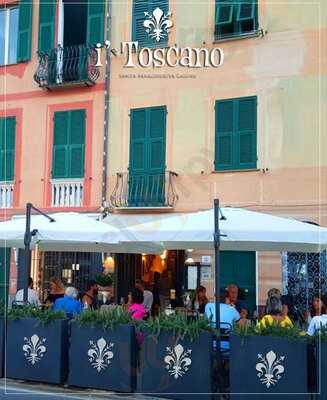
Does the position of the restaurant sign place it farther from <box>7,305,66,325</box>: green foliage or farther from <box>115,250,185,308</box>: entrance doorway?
<box>7,305,66,325</box>: green foliage

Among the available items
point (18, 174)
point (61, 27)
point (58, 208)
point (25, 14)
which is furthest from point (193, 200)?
point (25, 14)

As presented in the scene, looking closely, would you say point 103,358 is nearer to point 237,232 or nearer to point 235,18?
point 237,232

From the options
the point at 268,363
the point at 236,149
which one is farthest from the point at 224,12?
the point at 268,363

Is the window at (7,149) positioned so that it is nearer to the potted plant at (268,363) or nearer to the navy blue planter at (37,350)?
the navy blue planter at (37,350)

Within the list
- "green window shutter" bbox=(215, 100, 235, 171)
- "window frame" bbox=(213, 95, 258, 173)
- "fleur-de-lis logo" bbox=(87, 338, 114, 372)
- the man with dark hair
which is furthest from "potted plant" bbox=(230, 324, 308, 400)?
→ "green window shutter" bbox=(215, 100, 235, 171)

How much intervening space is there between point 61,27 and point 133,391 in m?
11.2

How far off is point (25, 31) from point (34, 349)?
424 inches

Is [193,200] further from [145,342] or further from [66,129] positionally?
[145,342]

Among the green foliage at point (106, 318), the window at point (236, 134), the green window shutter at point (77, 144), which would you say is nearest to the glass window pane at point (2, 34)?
the green window shutter at point (77, 144)

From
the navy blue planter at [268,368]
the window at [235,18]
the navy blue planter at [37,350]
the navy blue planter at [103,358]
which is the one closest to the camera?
the navy blue planter at [268,368]

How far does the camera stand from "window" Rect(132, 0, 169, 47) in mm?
14883

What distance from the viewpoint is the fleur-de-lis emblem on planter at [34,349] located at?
Answer: 819 cm

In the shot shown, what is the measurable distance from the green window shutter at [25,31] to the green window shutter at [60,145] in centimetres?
207

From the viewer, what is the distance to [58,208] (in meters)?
15.2
